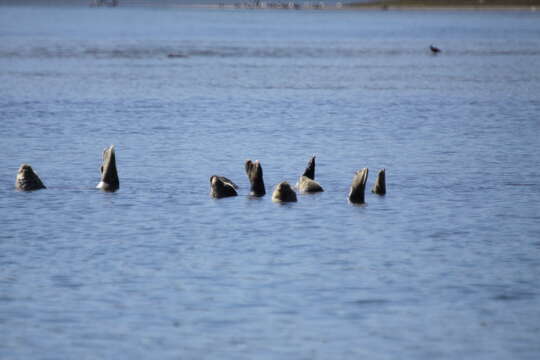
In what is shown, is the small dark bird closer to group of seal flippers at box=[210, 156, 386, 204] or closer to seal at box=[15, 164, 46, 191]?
group of seal flippers at box=[210, 156, 386, 204]

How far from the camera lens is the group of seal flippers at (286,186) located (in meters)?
29.7

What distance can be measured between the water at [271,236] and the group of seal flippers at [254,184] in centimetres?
39

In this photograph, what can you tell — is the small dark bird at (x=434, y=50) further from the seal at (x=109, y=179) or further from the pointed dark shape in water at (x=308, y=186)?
the seal at (x=109, y=179)

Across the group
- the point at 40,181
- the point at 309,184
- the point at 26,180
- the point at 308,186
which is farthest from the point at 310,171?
the point at 26,180

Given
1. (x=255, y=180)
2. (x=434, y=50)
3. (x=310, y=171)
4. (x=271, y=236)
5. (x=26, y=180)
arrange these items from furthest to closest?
(x=434, y=50)
(x=310, y=171)
(x=26, y=180)
(x=255, y=180)
(x=271, y=236)

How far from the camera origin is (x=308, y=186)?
31734mm

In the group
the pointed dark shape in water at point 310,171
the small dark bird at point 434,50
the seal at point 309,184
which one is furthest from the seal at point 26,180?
the small dark bird at point 434,50

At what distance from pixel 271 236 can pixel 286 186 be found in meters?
4.27

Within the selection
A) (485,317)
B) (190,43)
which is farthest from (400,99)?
(190,43)

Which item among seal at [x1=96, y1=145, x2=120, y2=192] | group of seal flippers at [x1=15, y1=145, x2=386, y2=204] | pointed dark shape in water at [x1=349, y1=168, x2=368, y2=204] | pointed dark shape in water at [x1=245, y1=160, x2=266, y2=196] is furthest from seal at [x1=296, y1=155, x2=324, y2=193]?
seal at [x1=96, y1=145, x2=120, y2=192]

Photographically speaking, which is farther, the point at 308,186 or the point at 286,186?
the point at 308,186

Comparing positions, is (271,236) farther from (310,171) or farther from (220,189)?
(310,171)

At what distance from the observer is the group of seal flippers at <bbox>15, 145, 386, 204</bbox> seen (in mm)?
29844

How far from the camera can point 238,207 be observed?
96.6ft
